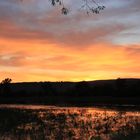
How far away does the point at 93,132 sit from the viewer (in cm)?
2683

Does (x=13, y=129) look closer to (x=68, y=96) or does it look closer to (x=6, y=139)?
(x=6, y=139)

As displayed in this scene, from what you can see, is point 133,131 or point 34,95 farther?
point 34,95

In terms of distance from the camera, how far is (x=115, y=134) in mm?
25344

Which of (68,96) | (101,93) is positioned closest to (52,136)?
(101,93)

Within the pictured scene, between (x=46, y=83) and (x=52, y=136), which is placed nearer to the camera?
(x=52, y=136)

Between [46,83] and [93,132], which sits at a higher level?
[46,83]

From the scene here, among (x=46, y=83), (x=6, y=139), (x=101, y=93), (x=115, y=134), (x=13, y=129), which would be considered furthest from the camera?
(x=46, y=83)

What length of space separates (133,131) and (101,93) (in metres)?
74.4

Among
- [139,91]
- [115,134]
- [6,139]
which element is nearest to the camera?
[6,139]

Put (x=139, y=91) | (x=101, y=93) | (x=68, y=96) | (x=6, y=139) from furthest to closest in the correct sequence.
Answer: (x=68, y=96) < (x=101, y=93) < (x=139, y=91) < (x=6, y=139)

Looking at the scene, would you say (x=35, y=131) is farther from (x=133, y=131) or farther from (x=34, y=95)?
(x=34, y=95)

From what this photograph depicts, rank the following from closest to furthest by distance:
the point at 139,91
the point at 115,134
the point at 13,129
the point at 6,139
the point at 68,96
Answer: the point at 6,139 → the point at 115,134 → the point at 13,129 → the point at 139,91 → the point at 68,96

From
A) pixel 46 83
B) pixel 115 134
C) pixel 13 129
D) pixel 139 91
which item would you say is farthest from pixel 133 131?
pixel 46 83

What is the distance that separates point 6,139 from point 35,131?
3496 mm
